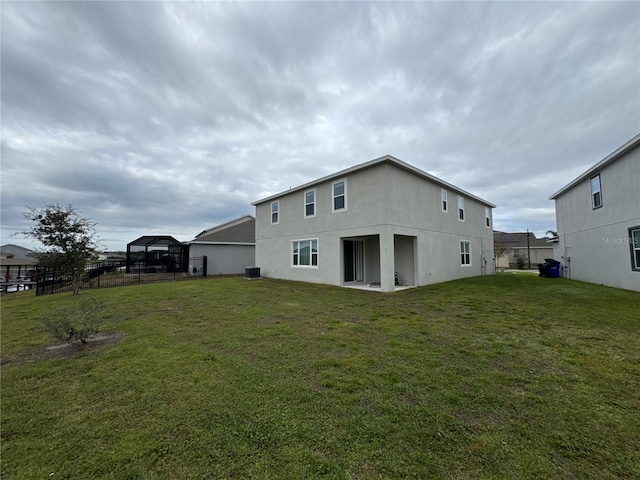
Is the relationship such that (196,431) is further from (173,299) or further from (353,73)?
(353,73)

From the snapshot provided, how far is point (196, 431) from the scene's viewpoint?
246cm

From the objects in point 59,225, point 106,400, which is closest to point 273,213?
point 59,225

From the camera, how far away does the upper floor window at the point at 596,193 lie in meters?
12.2

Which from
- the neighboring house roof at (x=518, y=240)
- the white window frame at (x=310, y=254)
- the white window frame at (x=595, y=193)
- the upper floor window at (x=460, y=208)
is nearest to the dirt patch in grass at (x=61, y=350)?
the white window frame at (x=310, y=254)

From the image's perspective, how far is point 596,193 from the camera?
12.5 meters

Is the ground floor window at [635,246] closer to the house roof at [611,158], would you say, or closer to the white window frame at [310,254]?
the house roof at [611,158]

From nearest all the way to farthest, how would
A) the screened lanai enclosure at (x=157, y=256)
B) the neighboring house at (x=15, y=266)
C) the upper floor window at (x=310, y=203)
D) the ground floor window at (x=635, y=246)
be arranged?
the ground floor window at (x=635, y=246), the upper floor window at (x=310, y=203), the neighboring house at (x=15, y=266), the screened lanai enclosure at (x=157, y=256)

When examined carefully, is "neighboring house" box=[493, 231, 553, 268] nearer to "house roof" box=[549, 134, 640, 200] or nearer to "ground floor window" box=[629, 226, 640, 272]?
"house roof" box=[549, 134, 640, 200]

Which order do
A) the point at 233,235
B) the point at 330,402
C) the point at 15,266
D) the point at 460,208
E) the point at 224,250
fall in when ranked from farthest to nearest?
the point at 233,235 → the point at 224,250 → the point at 15,266 → the point at 460,208 → the point at 330,402

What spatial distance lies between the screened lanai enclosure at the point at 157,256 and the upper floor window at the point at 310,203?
49.3ft

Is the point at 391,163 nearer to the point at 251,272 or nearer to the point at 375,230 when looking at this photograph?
the point at 375,230

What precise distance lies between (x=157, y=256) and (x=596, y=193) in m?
32.9

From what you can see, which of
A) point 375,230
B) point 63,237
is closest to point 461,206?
point 375,230

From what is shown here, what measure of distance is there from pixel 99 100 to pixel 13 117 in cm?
255
